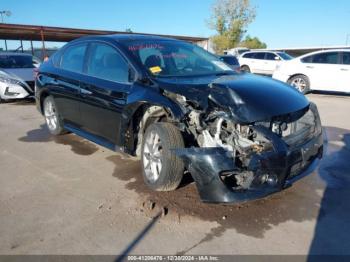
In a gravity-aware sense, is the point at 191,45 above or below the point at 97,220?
above

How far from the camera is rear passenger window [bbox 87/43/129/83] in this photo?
13.5 ft

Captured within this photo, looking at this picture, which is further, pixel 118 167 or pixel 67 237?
pixel 118 167

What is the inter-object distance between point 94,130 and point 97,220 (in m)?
1.73

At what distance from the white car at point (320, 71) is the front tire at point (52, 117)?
8.62m

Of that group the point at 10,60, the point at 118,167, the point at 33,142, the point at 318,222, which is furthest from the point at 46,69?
the point at 10,60

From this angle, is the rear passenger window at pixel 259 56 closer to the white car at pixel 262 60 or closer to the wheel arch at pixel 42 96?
the white car at pixel 262 60

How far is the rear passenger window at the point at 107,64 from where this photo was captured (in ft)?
13.5

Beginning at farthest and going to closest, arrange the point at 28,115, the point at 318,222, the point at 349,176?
1. the point at 28,115
2. the point at 349,176
3. the point at 318,222

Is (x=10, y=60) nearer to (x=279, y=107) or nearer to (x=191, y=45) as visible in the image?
(x=191, y=45)

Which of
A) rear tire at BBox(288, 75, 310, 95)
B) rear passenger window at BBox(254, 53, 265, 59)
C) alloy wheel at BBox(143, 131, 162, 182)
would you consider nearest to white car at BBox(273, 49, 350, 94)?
rear tire at BBox(288, 75, 310, 95)

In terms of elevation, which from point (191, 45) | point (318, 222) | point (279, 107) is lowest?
point (318, 222)

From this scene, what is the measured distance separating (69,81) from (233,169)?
3068mm

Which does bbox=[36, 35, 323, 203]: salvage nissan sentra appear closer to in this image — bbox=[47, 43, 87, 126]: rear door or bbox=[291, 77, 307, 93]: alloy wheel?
bbox=[47, 43, 87, 126]: rear door

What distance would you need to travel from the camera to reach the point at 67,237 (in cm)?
292
